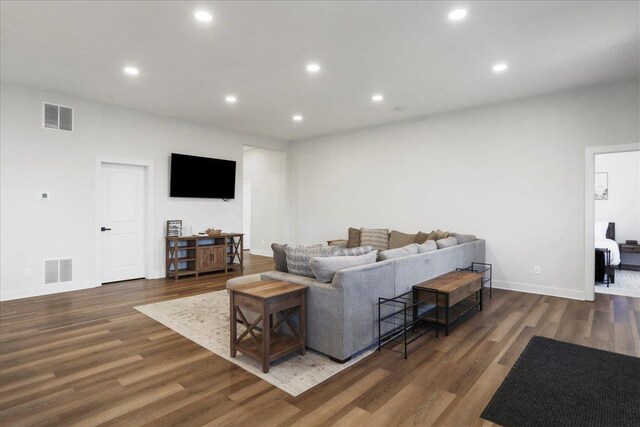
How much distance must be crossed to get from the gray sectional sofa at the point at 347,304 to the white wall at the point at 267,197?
215 inches

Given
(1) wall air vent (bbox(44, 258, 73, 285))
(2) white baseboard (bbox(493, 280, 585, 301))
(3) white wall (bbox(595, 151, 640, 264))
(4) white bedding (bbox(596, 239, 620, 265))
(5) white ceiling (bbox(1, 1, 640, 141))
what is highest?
(5) white ceiling (bbox(1, 1, 640, 141))

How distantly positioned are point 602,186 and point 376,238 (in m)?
5.37

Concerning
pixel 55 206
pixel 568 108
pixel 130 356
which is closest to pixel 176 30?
pixel 130 356

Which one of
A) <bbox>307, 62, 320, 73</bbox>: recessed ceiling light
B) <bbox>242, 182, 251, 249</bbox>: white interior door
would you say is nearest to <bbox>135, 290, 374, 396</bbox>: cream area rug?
<bbox>307, 62, 320, 73</bbox>: recessed ceiling light

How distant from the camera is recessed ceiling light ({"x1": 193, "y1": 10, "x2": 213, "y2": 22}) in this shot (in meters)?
2.98

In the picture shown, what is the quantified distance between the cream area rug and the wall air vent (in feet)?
5.93

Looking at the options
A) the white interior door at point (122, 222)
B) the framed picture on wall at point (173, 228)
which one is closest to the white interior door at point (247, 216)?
the framed picture on wall at point (173, 228)

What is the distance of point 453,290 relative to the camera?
3465mm

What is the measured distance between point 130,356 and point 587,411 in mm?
3445

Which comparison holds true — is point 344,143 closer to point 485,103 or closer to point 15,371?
point 485,103

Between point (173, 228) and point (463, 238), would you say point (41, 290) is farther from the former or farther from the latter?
point (463, 238)

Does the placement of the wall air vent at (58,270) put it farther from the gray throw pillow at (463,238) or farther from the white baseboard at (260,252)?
the gray throw pillow at (463,238)

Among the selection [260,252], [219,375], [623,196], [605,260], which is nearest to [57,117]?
[219,375]

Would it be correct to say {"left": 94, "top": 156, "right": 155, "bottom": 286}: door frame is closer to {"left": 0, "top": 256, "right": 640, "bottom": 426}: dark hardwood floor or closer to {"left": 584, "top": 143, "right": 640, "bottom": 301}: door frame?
{"left": 0, "top": 256, "right": 640, "bottom": 426}: dark hardwood floor
